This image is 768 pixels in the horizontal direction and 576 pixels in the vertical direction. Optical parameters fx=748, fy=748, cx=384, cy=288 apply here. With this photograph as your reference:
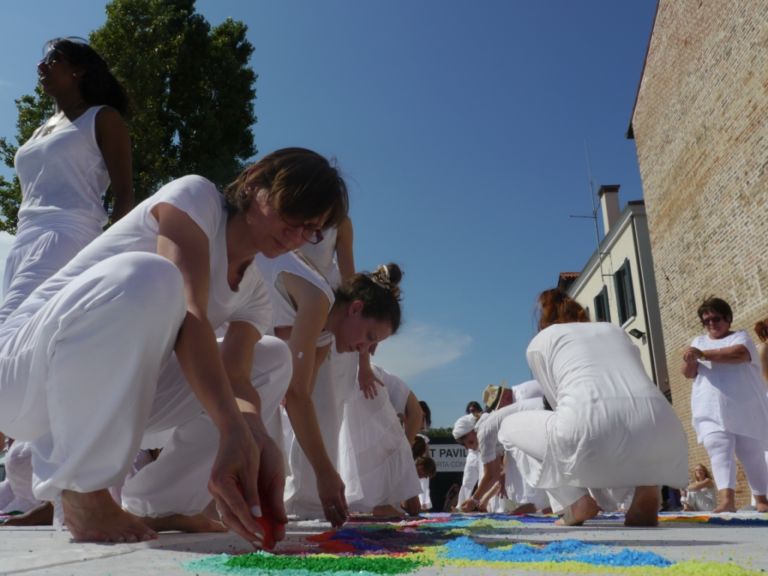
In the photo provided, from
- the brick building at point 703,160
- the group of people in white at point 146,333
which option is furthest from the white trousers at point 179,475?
the brick building at point 703,160

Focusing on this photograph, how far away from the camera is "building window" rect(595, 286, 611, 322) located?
988 inches

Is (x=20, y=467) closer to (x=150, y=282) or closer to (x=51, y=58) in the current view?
(x=51, y=58)

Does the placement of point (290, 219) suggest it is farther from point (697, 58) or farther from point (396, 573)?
point (697, 58)

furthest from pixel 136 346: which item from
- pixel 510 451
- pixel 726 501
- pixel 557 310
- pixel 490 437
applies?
pixel 490 437

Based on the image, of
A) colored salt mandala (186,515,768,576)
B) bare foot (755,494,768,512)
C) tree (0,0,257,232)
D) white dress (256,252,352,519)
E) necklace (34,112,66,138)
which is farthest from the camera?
tree (0,0,257,232)

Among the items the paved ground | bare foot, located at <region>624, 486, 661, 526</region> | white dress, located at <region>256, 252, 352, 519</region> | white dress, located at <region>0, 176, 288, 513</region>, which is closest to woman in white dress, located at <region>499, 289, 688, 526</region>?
bare foot, located at <region>624, 486, 661, 526</region>

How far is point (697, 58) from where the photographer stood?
15.5 m

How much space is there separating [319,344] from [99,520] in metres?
2.40

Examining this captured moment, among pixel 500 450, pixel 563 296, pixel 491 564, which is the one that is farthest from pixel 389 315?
pixel 500 450

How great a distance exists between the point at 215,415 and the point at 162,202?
0.70 m

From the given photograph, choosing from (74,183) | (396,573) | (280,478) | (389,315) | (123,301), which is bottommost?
(396,573)

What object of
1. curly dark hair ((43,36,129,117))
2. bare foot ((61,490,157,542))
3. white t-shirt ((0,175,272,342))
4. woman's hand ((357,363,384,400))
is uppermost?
curly dark hair ((43,36,129,117))

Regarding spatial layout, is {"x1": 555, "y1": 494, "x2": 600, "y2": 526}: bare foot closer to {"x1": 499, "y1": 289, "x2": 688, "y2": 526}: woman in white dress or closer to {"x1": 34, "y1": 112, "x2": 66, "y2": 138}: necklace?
{"x1": 499, "y1": 289, "x2": 688, "y2": 526}: woman in white dress

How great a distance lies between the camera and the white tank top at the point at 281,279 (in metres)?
3.74
